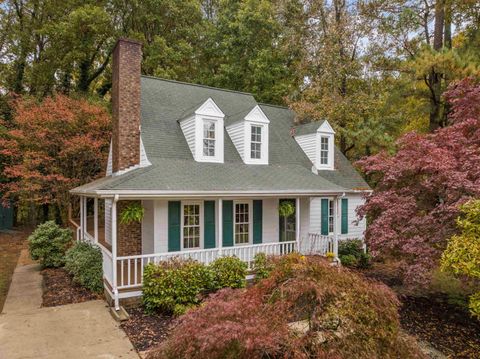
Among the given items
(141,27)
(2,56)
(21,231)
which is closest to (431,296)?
(21,231)

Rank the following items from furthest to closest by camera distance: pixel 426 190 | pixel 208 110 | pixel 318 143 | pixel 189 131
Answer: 1. pixel 318 143
2. pixel 189 131
3. pixel 208 110
4. pixel 426 190

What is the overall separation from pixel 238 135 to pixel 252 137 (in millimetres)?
578

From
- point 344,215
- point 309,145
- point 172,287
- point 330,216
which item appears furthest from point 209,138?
point 344,215

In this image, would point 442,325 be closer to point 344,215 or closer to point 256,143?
point 344,215

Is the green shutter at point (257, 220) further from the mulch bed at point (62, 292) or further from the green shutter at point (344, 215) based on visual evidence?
the mulch bed at point (62, 292)

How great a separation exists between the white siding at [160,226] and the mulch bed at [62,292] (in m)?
2.13

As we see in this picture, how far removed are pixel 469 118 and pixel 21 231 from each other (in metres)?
24.0

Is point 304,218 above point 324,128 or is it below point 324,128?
below

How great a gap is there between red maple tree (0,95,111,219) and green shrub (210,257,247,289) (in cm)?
1048

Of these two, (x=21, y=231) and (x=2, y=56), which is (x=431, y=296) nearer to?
(x=21, y=231)

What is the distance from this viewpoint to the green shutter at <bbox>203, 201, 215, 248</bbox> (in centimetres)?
1066

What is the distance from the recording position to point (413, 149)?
9398 millimetres

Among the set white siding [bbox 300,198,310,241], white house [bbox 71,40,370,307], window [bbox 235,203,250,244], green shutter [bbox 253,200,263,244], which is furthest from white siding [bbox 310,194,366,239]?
window [bbox 235,203,250,244]

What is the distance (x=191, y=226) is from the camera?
34.4 feet
